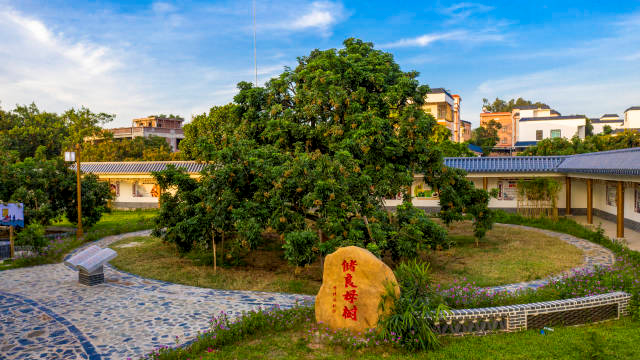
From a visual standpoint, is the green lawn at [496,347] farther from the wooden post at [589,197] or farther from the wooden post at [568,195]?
the wooden post at [568,195]

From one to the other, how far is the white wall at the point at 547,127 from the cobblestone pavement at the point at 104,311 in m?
42.7

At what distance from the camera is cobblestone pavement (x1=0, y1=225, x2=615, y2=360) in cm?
687

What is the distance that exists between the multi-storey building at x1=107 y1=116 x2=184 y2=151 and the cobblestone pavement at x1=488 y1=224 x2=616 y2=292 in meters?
38.3

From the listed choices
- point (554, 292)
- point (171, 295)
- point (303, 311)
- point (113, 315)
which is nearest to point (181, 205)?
point (171, 295)

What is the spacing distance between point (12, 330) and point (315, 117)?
8.15m

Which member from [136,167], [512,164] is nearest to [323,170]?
[512,164]

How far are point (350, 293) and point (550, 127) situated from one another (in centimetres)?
5134

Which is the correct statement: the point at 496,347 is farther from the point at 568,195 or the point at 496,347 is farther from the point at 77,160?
the point at 568,195

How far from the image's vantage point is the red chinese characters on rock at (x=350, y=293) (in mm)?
6789

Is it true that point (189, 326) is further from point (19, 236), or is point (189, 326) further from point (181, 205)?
point (19, 236)

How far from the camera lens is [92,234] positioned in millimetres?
16891

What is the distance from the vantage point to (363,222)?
980cm

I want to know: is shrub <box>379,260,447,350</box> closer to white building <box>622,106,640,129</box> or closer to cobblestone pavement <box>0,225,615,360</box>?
cobblestone pavement <box>0,225,615,360</box>

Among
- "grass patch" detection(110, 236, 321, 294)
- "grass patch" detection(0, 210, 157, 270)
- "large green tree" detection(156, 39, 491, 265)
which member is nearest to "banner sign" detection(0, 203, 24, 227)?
"grass patch" detection(0, 210, 157, 270)
